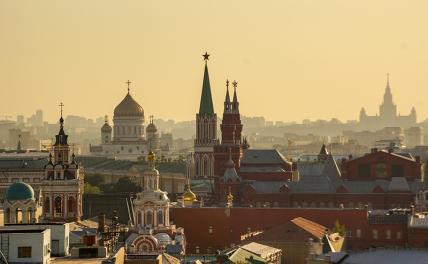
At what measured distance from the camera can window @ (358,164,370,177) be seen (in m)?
127

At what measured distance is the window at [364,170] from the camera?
127 meters

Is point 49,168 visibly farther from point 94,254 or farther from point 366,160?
point 94,254

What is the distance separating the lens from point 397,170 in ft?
416

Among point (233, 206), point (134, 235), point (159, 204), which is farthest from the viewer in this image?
point (233, 206)

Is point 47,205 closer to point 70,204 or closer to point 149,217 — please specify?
point 70,204

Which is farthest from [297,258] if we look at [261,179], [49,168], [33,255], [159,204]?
[33,255]

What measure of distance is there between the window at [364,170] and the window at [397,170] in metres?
1.74

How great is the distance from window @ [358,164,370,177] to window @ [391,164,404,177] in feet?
5.72

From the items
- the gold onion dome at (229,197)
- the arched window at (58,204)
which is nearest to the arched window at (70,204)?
the arched window at (58,204)

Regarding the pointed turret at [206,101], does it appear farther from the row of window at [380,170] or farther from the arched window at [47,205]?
the arched window at [47,205]

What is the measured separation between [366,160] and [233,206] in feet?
46.4

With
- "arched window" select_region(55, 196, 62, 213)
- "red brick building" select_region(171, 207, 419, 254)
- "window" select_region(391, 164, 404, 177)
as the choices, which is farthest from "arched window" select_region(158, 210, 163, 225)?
"window" select_region(391, 164, 404, 177)

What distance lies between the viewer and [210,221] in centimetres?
11075

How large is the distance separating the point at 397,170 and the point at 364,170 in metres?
2.32
